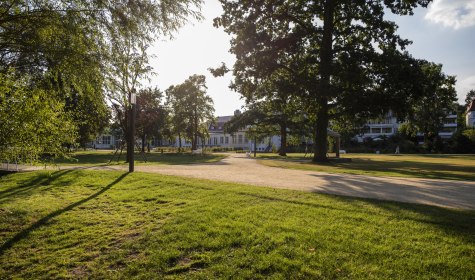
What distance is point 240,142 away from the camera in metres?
91.1

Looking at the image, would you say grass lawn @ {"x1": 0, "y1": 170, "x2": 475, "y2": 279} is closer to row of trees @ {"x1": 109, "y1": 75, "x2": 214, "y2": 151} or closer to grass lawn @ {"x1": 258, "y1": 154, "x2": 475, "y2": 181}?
grass lawn @ {"x1": 258, "y1": 154, "x2": 475, "y2": 181}

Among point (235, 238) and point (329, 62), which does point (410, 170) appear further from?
point (235, 238)

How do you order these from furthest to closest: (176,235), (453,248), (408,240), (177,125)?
1. (177,125)
2. (176,235)
3. (408,240)
4. (453,248)

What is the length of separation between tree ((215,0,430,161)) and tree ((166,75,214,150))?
1071 inches

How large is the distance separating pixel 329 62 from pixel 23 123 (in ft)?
60.2

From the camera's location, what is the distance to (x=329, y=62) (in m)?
20.5

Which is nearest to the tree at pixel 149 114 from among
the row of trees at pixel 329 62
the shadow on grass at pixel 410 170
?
the row of trees at pixel 329 62

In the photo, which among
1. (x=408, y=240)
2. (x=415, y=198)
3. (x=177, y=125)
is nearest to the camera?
(x=408, y=240)

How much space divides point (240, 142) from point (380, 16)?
71.3m

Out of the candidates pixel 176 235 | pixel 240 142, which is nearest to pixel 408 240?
pixel 176 235

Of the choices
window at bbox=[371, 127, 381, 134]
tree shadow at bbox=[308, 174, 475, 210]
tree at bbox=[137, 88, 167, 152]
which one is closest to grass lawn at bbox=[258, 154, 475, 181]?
tree shadow at bbox=[308, 174, 475, 210]

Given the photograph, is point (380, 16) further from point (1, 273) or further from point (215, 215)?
point (1, 273)

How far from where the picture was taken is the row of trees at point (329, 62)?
64.5ft

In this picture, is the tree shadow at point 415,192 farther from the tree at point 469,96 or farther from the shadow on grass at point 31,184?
the tree at point 469,96
